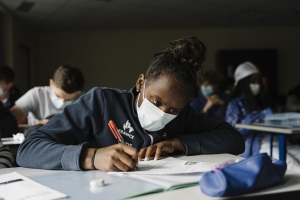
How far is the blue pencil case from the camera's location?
758 mm

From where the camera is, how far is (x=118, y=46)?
8.42 metres

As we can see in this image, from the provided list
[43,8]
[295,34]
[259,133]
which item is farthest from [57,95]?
[295,34]

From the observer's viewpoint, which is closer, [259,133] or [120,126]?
[120,126]

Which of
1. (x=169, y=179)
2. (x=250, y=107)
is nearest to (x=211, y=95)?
(x=250, y=107)

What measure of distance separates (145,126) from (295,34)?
27.1 feet

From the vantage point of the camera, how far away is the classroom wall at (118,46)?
27.3 ft

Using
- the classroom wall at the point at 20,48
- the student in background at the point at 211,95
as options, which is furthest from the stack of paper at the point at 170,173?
the classroom wall at the point at 20,48

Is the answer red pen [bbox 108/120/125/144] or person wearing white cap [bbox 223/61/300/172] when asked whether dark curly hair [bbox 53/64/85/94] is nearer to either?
person wearing white cap [bbox 223/61/300/172]

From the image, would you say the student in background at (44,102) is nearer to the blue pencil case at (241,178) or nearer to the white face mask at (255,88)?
the white face mask at (255,88)

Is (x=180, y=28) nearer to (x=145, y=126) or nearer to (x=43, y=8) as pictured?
(x=43, y=8)

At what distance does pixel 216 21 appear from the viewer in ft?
25.1

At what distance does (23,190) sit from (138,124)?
1.86 ft

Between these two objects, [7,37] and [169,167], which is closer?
[169,167]

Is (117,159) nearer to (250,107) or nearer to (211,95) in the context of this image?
(250,107)
